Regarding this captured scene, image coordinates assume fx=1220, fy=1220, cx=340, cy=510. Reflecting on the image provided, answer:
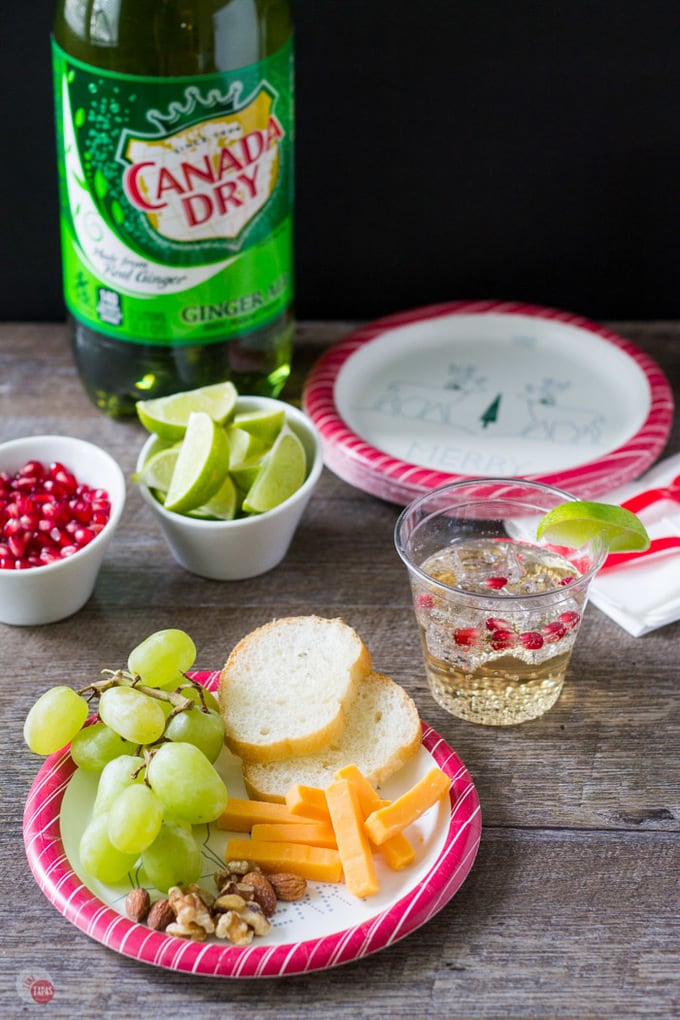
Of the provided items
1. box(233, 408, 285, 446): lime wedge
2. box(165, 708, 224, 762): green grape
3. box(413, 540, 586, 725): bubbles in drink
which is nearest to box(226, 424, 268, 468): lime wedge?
box(233, 408, 285, 446): lime wedge

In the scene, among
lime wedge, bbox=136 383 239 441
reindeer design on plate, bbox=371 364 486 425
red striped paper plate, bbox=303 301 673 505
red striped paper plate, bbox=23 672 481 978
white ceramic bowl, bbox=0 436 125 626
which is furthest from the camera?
reindeer design on plate, bbox=371 364 486 425

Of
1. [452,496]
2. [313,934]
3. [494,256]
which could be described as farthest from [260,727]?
[494,256]

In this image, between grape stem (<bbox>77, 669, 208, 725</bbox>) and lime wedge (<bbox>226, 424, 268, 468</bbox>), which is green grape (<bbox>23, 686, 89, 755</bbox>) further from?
lime wedge (<bbox>226, 424, 268, 468</bbox>)

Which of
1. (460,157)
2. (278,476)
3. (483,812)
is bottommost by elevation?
(483,812)

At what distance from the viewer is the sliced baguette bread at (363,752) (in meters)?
0.93

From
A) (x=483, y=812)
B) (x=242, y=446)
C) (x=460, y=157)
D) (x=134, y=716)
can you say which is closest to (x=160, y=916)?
(x=134, y=716)

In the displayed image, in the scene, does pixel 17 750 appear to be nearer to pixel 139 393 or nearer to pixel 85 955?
pixel 85 955

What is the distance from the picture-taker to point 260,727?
95cm

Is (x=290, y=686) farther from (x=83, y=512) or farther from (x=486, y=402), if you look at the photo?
(x=486, y=402)

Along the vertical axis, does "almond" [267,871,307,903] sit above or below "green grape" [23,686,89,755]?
below

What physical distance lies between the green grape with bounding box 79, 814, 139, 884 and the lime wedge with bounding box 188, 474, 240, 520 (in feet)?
1.20

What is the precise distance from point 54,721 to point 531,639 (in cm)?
38

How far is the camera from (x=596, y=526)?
1.00 meters

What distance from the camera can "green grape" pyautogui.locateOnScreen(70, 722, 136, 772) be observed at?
35.9 inches
